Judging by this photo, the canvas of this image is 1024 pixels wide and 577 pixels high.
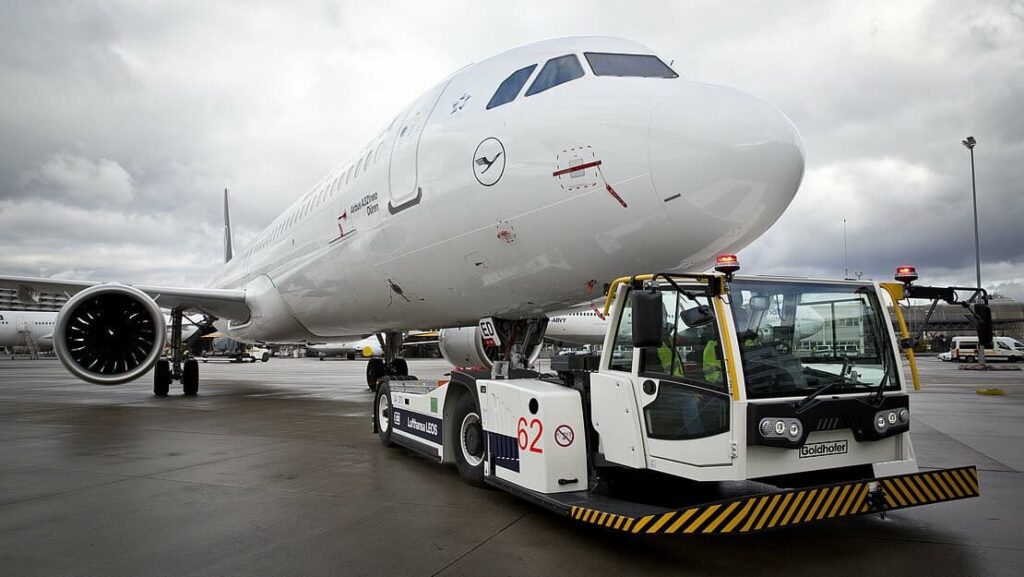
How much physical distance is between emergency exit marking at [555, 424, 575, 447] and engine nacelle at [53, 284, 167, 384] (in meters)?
8.98

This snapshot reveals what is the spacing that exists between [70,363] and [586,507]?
10.0 metres

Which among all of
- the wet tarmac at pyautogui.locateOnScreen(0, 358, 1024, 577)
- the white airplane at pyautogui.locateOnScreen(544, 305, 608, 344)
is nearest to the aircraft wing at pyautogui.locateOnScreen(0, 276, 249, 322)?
the wet tarmac at pyautogui.locateOnScreen(0, 358, 1024, 577)

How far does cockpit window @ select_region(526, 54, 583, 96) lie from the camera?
18.4 ft

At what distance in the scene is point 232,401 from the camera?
46.4ft

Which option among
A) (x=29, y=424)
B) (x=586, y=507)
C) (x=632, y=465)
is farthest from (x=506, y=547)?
(x=29, y=424)

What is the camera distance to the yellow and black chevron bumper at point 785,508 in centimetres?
334

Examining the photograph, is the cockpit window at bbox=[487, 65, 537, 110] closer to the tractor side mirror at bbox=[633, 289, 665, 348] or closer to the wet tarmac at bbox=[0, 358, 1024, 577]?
the tractor side mirror at bbox=[633, 289, 665, 348]

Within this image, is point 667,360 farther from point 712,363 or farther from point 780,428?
point 780,428

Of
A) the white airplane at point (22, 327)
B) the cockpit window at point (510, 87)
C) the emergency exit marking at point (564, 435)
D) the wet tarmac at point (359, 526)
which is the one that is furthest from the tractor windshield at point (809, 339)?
the white airplane at point (22, 327)

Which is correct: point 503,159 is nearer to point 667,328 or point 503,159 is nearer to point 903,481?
point 667,328

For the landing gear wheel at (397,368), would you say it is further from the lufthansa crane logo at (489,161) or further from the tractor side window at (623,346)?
the tractor side window at (623,346)

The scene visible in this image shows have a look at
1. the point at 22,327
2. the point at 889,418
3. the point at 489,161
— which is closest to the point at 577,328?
the point at 489,161

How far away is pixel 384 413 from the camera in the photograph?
24.4 ft

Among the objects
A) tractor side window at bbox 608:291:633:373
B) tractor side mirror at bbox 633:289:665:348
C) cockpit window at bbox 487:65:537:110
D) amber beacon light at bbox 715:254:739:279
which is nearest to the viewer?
tractor side mirror at bbox 633:289:665:348
